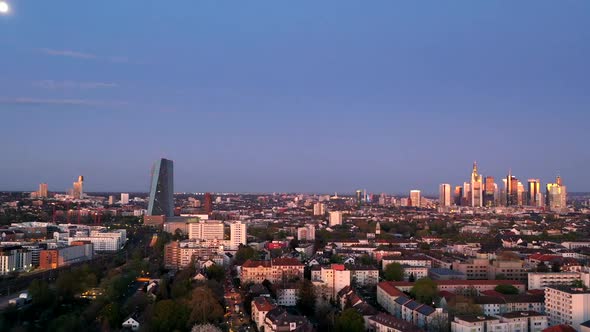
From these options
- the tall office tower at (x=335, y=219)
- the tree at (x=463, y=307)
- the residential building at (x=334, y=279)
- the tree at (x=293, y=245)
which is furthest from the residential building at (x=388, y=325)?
the tall office tower at (x=335, y=219)

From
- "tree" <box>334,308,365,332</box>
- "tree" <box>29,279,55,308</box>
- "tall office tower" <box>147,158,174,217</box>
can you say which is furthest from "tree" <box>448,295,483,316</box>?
"tall office tower" <box>147,158,174,217</box>

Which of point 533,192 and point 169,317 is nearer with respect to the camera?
point 169,317

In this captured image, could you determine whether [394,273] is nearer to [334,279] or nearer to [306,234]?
[334,279]

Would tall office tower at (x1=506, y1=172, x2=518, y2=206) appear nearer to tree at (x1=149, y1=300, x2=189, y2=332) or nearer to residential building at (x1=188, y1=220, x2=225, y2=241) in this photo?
residential building at (x1=188, y1=220, x2=225, y2=241)

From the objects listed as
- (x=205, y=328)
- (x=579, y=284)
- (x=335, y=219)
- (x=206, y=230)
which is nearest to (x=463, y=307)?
(x=579, y=284)

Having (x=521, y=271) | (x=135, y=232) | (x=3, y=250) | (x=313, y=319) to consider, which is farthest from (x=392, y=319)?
(x=135, y=232)
